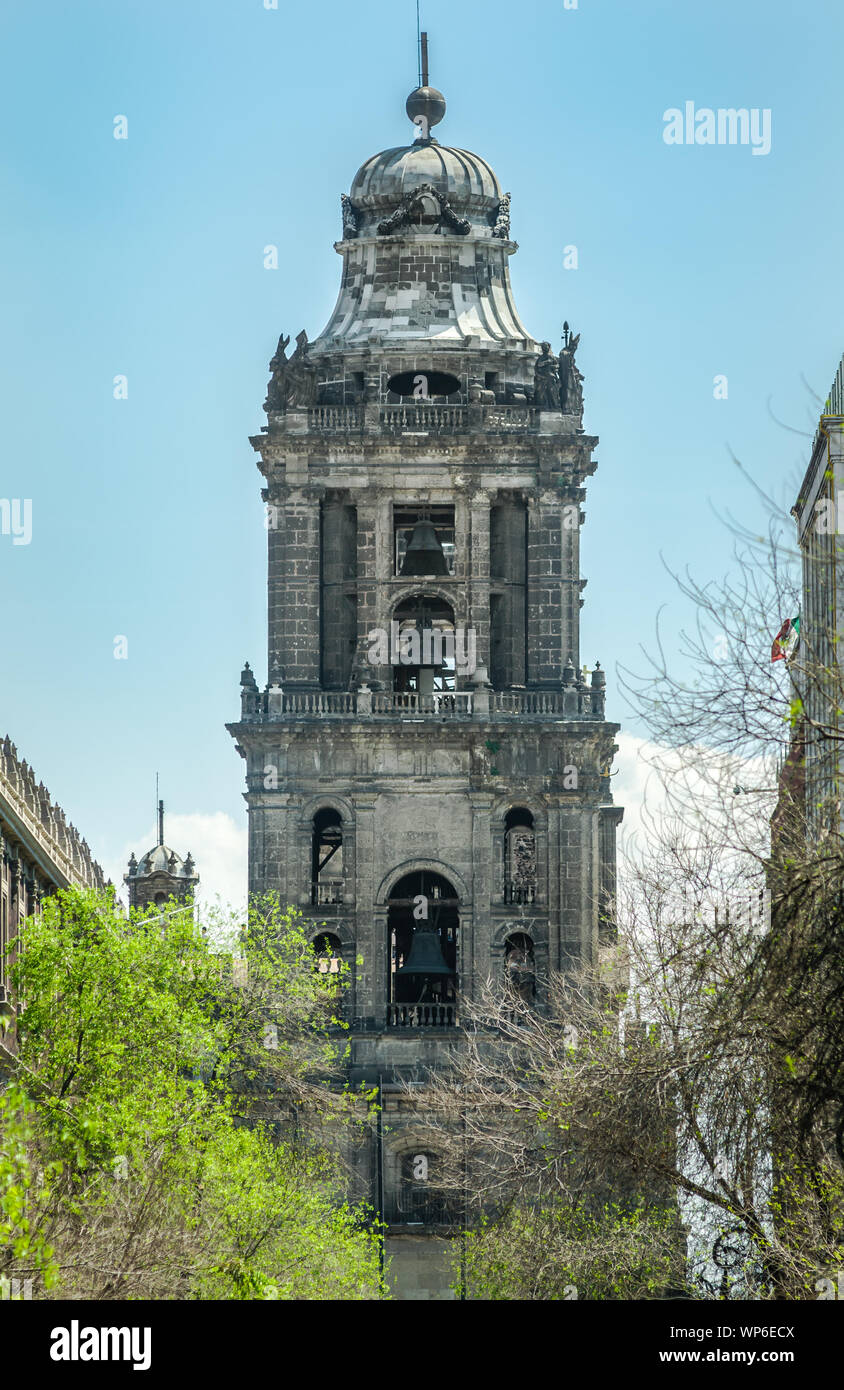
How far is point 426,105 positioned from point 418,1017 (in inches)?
1189

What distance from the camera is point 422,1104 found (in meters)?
88.7

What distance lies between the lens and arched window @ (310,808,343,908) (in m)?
96.2

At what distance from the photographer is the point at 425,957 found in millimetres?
93938

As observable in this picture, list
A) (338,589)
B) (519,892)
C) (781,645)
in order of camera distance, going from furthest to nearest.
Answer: (338,589), (519,892), (781,645)

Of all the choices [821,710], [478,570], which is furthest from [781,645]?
[478,570]

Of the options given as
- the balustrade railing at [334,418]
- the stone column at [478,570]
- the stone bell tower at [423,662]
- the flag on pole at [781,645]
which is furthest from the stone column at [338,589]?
the flag on pole at [781,645]

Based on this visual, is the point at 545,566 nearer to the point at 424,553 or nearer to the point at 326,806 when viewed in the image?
the point at 424,553

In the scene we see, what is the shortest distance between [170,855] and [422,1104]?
48.1 meters

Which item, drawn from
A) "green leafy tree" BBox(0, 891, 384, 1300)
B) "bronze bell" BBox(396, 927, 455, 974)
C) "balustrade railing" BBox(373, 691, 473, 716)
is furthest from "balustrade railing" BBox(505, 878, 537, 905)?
"green leafy tree" BBox(0, 891, 384, 1300)

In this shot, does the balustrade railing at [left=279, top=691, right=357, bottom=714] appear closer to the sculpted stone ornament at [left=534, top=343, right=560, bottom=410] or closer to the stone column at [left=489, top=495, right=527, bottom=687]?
the stone column at [left=489, top=495, right=527, bottom=687]

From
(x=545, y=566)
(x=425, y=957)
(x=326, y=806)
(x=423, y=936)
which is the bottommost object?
(x=425, y=957)
